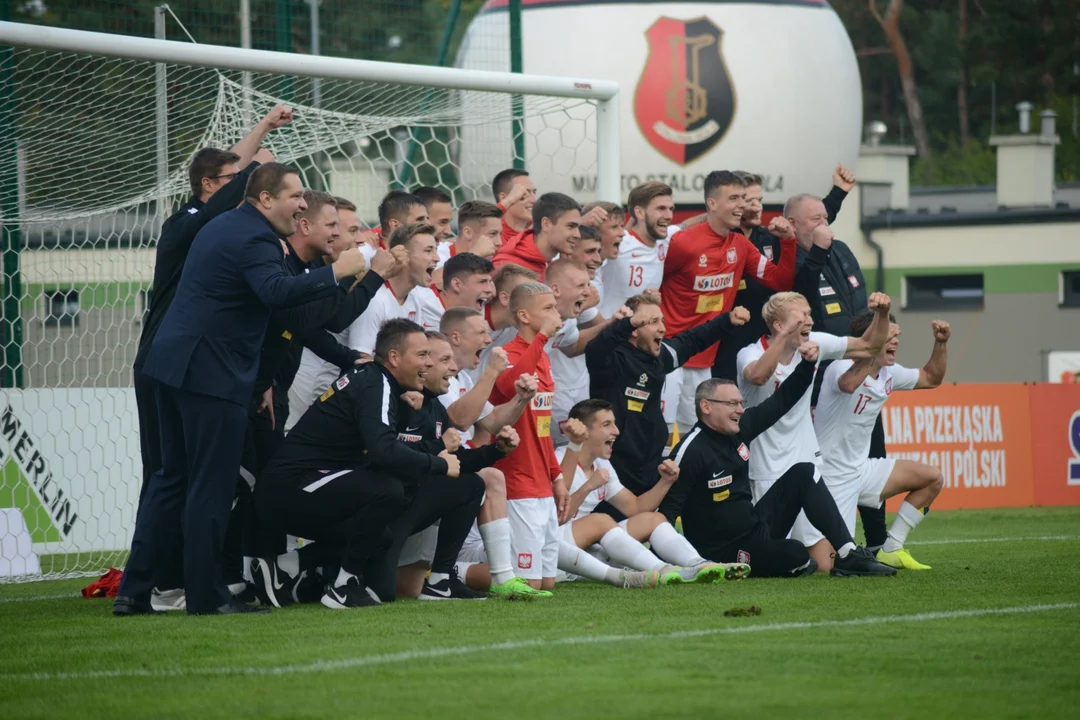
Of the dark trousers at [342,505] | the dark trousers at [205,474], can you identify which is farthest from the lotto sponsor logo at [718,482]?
the dark trousers at [205,474]

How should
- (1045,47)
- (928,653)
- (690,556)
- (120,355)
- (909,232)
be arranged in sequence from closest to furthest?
(928,653), (690,556), (120,355), (909,232), (1045,47)

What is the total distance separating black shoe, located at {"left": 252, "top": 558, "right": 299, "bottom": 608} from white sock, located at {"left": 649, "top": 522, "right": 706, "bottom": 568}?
203 cm

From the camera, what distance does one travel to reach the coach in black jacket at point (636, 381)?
8.62m

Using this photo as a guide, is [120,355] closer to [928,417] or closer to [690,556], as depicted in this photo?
[690,556]

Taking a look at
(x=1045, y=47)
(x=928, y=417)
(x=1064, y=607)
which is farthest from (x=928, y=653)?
(x=1045, y=47)

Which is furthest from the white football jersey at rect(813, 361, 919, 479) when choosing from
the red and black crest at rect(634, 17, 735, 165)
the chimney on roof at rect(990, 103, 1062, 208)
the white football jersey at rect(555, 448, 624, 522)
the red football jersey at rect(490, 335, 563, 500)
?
the chimney on roof at rect(990, 103, 1062, 208)

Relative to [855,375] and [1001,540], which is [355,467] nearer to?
[855,375]

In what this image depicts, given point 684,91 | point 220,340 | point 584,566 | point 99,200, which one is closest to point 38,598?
point 220,340

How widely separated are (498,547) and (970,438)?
27.0 ft

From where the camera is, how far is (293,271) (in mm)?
7172

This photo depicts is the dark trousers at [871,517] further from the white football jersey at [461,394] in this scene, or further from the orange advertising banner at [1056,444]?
the orange advertising banner at [1056,444]

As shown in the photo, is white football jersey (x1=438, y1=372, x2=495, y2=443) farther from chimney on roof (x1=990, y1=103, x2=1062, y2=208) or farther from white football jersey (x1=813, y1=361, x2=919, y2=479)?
chimney on roof (x1=990, y1=103, x2=1062, y2=208)

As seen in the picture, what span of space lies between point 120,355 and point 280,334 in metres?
4.76

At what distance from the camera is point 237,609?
6.73 metres
